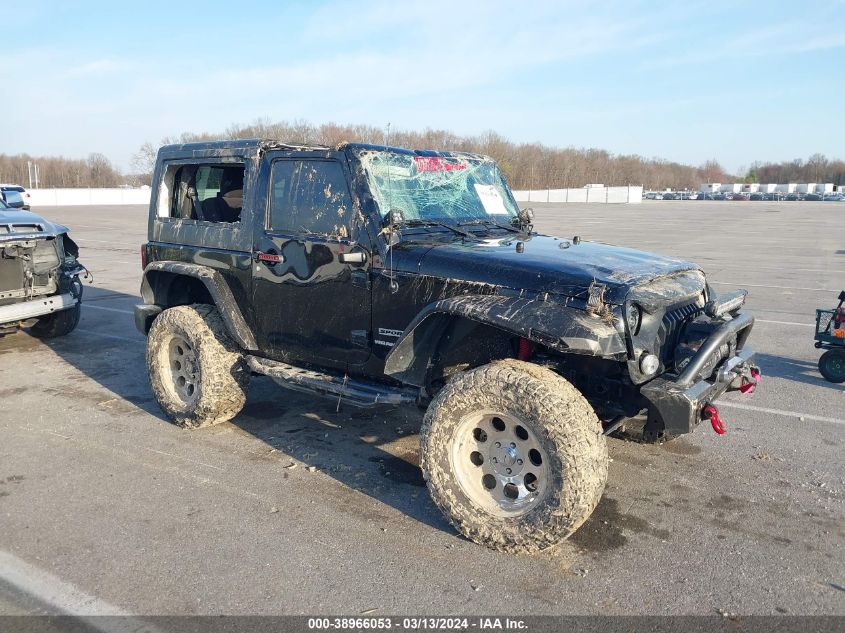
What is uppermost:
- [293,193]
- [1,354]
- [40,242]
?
[293,193]

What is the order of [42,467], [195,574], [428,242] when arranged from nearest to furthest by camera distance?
[195,574] → [428,242] → [42,467]

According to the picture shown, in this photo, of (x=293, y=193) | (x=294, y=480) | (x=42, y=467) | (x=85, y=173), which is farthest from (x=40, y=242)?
(x=85, y=173)

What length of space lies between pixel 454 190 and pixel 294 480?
2.31m

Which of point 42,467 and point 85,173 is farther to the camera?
point 85,173

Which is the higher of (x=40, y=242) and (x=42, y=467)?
(x=40, y=242)

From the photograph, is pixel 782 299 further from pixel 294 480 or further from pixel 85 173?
pixel 85 173

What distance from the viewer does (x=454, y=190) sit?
509cm

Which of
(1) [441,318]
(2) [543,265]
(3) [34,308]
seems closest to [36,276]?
(3) [34,308]

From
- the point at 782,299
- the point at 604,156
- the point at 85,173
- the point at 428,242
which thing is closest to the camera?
the point at 428,242

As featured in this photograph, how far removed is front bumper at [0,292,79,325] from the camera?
7633 mm

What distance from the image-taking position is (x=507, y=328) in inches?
142

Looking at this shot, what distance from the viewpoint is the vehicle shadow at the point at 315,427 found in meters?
4.56

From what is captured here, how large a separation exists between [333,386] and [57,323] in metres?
5.60

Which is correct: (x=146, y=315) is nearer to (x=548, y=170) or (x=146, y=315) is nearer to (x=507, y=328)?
(x=507, y=328)
